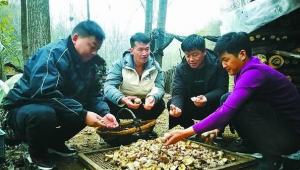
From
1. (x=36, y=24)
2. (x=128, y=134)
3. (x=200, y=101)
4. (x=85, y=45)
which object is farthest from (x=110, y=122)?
(x=36, y=24)

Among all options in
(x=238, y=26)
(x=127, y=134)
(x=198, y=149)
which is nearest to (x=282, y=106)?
(x=198, y=149)

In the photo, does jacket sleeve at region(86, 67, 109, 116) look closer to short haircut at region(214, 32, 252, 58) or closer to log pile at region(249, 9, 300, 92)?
short haircut at region(214, 32, 252, 58)

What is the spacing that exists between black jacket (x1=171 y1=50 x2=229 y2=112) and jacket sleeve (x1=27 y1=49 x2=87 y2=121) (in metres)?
1.41

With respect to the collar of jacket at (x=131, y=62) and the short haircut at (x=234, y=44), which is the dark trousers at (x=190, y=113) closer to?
the collar of jacket at (x=131, y=62)

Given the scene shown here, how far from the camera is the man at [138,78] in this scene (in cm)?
341

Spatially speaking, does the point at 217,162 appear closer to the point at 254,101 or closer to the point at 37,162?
the point at 254,101

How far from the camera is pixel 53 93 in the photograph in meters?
2.25

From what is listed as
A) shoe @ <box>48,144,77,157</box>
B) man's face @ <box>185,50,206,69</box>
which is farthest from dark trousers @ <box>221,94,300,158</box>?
shoe @ <box>48,144,77,157</box>

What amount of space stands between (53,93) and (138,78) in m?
1.43

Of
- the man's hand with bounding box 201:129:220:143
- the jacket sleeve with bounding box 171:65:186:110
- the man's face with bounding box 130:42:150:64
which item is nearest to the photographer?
the man's hand with bounding box 201:129:220:143

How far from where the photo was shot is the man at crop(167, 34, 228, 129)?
10.3 feet

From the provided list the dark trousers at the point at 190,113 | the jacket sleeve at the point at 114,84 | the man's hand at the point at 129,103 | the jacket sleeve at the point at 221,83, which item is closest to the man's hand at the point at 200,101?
the jacket sleeve at the point at 221,83

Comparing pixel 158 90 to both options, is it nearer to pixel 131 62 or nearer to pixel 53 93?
pixel 131 62

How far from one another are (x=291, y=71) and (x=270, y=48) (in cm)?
58
